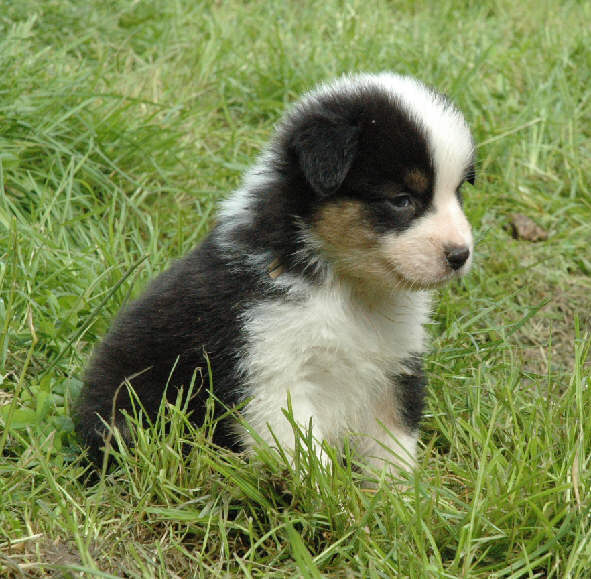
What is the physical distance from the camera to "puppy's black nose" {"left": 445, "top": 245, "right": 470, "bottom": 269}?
3.48m

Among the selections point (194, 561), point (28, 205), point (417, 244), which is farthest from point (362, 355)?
point (28, 205)

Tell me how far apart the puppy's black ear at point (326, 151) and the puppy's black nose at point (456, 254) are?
47 centimetres

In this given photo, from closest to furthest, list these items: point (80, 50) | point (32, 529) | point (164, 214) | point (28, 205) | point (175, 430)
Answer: point (32, 529) < point (175, 430) < point (28, 205) < point (164, 214) < point (80, 50)

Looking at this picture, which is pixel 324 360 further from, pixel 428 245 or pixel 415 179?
pixel 415 179

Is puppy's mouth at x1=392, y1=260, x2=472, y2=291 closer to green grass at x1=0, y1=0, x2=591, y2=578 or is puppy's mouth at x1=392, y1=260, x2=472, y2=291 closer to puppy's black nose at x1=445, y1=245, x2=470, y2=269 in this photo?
puppy's black nose at x1=445, y1=245, x2=470, y2=269

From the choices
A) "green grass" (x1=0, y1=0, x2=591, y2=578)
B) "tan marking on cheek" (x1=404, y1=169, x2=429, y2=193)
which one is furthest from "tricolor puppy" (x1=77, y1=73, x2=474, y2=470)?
"green grass" (x1=0, y1=0, x2=591, y2=578)

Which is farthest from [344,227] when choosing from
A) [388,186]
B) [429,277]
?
[429,277]

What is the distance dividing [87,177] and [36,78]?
2.33 feet

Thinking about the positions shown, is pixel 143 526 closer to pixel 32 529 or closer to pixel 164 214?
pixel 32 529

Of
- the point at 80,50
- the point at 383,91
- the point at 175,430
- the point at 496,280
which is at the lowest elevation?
the point at 496,280

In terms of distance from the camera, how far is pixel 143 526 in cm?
332

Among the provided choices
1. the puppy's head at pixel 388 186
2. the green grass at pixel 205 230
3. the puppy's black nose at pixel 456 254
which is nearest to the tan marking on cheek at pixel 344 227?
the puppy's head at pixel 388 186

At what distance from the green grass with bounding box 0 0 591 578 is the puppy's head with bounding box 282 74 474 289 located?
0.73 meters

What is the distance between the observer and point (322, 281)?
365 centimetres
